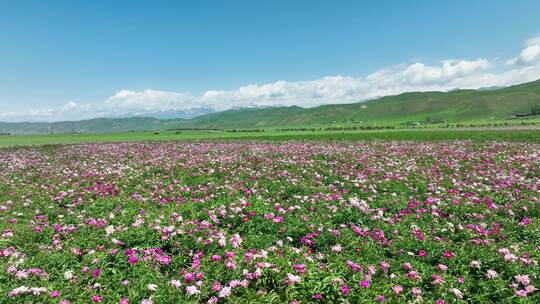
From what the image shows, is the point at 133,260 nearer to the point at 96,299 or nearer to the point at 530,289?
the point at 96,299

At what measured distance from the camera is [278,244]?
6141 mm

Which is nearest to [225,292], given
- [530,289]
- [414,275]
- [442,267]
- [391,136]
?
[414,275]

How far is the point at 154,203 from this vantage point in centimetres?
984

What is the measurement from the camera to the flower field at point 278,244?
4.55m

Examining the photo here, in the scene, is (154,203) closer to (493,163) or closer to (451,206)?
(451,206)

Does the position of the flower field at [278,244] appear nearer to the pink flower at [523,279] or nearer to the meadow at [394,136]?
the pink flower at [523,279]

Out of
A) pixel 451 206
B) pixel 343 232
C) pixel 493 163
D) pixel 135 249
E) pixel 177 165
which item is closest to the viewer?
pixel 135 249

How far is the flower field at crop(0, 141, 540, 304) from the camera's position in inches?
179

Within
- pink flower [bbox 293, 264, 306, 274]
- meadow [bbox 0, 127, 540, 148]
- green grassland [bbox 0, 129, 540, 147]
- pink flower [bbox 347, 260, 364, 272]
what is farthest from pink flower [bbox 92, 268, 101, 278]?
green grassland [bbox 0, 129, 540, 147]

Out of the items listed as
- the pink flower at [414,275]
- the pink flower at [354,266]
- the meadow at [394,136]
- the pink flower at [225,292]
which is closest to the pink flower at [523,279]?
the pink flower at [414,275]

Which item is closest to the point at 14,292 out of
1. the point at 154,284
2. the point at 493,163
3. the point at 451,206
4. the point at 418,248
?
the point at 154,284

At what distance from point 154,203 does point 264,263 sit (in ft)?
20.7

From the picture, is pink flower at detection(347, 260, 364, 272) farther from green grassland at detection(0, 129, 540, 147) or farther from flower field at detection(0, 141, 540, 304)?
green grassland at detection(0, 129, 540, 147)

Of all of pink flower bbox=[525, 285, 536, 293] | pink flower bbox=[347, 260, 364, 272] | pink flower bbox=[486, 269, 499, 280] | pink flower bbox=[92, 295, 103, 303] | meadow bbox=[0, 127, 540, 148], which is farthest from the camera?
meadow bbox=[0, 127, 540, 148]
